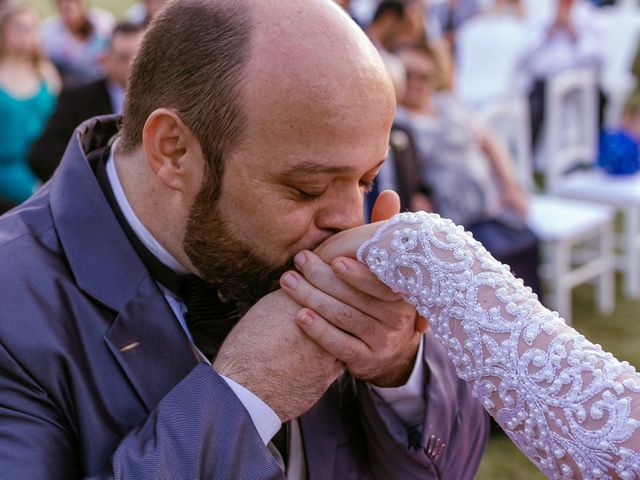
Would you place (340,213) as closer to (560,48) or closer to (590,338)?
(590,338)

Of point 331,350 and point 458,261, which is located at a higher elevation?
point 458,261

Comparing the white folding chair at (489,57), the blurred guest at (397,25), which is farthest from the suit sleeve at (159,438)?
the white folding chair at (489,57)

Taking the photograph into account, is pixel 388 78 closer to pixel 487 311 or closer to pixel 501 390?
pixel 487 311

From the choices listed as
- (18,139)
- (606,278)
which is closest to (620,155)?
(606,278)

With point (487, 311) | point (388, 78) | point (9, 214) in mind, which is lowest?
point (487, 311)

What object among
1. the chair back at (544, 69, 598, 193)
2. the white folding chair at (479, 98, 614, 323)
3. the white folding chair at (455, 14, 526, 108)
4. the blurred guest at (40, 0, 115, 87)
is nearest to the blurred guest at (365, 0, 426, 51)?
the white folding chair at (479, 98, 614, 323)

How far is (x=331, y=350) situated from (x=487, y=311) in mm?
377

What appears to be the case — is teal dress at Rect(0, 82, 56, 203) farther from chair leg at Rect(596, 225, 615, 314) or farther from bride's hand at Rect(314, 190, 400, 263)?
bride's hand at Rect(314, 190, 400, 263)

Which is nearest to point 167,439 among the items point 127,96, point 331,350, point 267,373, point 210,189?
point 267,373

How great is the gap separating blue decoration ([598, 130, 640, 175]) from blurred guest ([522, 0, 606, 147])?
2699 mm

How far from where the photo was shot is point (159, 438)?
1488 millimetres

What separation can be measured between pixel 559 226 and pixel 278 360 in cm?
492

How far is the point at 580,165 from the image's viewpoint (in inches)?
348

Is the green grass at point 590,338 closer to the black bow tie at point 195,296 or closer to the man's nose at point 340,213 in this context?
the black bow tie at point 195,296
